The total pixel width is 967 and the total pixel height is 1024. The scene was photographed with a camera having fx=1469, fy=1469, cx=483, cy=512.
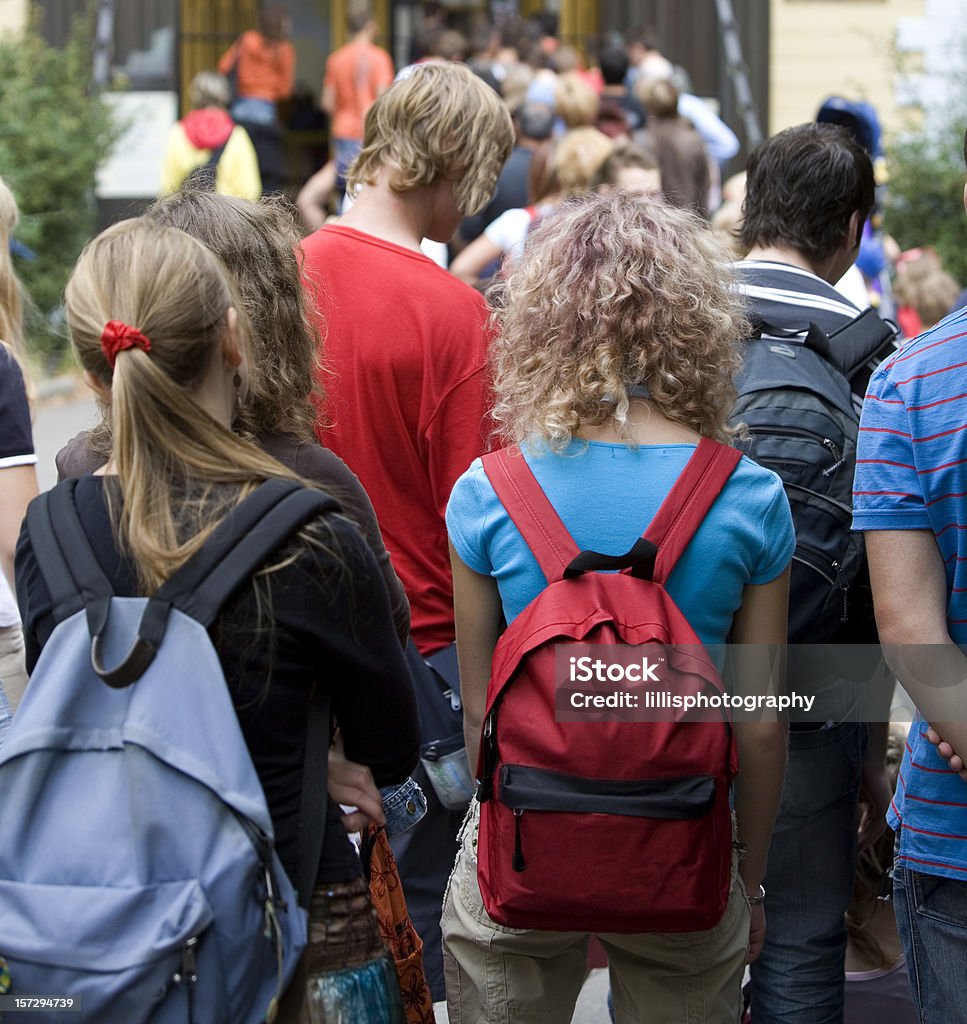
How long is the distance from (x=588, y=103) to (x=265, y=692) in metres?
7.65

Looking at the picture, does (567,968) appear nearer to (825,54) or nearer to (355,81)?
(355,81)

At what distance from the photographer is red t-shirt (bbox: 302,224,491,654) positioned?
3059mm

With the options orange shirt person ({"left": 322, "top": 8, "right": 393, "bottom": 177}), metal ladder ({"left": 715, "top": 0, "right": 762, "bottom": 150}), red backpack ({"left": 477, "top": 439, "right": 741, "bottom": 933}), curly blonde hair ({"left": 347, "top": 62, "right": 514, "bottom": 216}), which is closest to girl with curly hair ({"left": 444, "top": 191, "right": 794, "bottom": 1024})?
red backpack ({"left": 477, "top": 439, "right": 741, "bottom": 933})

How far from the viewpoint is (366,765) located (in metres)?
2.11

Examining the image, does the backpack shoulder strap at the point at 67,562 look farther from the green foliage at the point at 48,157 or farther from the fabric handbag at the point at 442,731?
the green foliage at the point at 48,157

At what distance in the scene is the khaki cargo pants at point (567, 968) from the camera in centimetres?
222

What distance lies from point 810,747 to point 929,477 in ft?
2.87

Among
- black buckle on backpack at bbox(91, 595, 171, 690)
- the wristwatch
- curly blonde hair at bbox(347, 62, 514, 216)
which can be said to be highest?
curly blonde hair at bbox(347, 62, 514, 216)

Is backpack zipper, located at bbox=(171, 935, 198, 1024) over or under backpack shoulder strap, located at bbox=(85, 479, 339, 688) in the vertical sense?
under

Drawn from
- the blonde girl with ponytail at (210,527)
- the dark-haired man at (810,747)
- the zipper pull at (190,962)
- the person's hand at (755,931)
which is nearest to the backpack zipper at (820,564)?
the dark-haired man at (810,747)

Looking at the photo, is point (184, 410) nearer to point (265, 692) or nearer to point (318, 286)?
point (265, 692)

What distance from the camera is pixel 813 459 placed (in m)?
2.72

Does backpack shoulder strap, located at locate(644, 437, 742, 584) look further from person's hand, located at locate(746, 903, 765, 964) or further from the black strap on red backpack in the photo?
person's hand, located at locate(746, 903, 765, 964)

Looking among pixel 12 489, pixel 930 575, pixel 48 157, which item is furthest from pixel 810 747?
pixel 48 157
